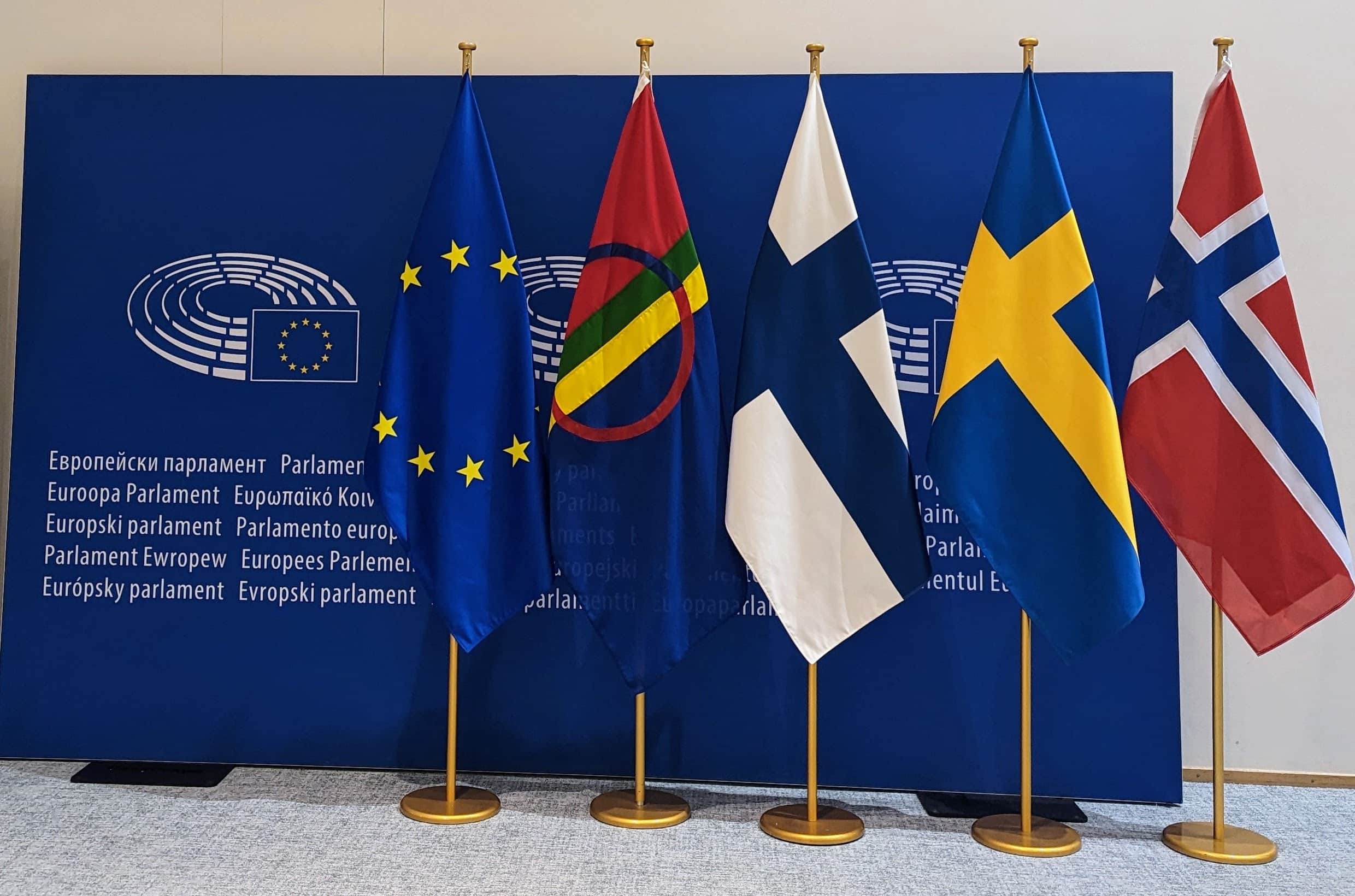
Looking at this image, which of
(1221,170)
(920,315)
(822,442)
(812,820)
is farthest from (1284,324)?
(812,820)

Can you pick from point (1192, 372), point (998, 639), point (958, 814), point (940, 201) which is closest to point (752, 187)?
point (940, 201)

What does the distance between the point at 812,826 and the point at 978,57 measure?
232 cm

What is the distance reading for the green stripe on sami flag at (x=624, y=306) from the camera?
2.59 metres

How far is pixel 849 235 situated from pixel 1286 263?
1.49 meters

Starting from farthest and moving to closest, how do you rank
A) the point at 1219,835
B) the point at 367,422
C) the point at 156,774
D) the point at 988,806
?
the point at 367,422 → the point at 156,774 → the point at 988,806 → the point at 1219,835

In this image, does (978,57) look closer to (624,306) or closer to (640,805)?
(624,306)

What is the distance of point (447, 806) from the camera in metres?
2.68

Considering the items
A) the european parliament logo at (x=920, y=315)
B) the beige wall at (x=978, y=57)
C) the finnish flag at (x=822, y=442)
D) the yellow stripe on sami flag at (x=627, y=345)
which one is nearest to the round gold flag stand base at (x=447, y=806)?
the finnish flag at (x=822, y=442)

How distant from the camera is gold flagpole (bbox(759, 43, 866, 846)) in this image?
2551 mm

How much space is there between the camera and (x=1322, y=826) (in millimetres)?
2705

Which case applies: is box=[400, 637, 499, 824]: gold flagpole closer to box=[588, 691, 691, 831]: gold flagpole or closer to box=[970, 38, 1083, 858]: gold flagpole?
box=[588, 691, 691, 831]: gold flagpole

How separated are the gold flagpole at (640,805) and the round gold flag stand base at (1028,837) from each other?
0.77m

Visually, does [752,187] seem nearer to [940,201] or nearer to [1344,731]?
[940,201]

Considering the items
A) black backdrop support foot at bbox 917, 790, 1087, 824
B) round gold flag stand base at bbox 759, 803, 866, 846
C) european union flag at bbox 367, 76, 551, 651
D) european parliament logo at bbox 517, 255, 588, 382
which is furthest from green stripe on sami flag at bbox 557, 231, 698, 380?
black backdrop support foot at bbox 917, 790, 1087, 824
